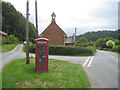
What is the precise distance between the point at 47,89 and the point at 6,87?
70.1 inches

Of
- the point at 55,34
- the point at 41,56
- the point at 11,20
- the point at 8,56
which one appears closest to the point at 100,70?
the point at 41,56

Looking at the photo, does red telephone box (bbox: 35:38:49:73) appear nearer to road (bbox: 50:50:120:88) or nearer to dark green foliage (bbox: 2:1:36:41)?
road (bbox: 50:50:120:88)

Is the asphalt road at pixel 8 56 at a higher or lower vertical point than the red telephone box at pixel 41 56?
lower

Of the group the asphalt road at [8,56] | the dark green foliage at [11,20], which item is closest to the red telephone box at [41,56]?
the asphalt road at [8,56]

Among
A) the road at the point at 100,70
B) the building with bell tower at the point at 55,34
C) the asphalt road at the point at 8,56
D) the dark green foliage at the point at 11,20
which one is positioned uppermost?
the dark green foliage at the point at 11,20

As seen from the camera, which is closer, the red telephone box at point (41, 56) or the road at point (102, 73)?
the road at point (102, 73)

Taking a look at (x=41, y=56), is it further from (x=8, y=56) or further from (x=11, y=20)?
(x=11, y=20)

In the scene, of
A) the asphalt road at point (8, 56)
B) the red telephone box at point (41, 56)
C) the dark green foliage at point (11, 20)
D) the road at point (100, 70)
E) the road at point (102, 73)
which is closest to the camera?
the road at point (102, 73)

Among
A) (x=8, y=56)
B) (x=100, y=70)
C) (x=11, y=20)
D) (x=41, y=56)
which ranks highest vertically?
(x=11, y=20)

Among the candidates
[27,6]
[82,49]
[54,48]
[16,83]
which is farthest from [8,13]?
[16,83]

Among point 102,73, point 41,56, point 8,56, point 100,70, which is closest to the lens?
point 41,56

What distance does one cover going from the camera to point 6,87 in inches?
193

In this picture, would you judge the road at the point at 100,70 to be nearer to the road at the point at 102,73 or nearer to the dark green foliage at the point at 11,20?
the road at the point at 102,73

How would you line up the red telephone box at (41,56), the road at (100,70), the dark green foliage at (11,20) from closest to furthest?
the road at (100,70)
the red telephone box at (41,56)
the dark green foliage at (11,20)
